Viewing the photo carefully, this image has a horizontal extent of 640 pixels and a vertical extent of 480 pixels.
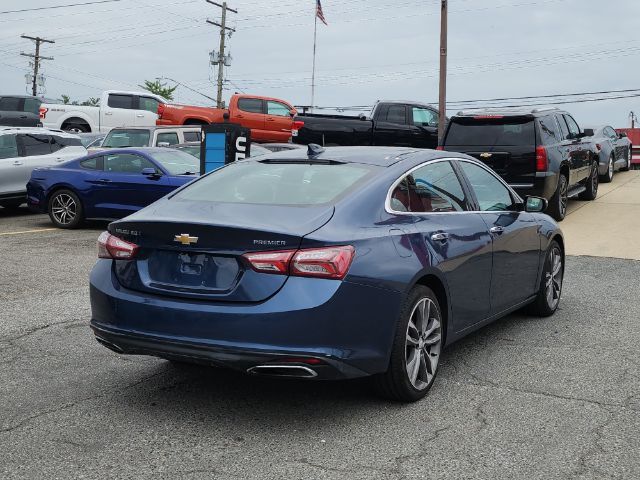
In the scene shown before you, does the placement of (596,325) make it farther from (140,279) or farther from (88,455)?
(88,455)

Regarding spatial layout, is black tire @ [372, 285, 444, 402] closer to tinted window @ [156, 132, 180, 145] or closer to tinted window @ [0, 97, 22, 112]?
tinted window @ [156, 132, 180, 145]

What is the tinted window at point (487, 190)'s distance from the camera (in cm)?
604

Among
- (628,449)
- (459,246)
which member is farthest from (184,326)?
(628,449)

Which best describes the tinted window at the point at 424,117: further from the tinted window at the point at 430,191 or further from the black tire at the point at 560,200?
the tinted window at the point at 430,191

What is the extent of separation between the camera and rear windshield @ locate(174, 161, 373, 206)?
15.8 ft

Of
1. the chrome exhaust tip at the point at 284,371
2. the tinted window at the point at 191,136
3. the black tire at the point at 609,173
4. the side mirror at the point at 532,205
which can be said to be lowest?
the chrome exhaust tip at the point at 284,371

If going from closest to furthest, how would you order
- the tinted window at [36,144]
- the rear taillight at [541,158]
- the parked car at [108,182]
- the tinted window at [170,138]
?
1. the rear taillight at [541,158]
2. the parked car at [108,182]
3. the tinted window at [36,144]
4. the tinted window at [170,138]

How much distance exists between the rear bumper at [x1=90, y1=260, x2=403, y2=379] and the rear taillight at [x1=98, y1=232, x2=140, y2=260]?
225mm

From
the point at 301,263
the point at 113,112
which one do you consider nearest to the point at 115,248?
the point at 301,263

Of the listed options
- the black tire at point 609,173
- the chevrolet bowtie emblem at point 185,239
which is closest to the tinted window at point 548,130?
the black tire at point 609,173

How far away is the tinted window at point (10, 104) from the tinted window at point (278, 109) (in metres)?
9.58

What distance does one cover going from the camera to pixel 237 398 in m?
4.87

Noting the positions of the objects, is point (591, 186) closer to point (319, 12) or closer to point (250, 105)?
point (250, 105)

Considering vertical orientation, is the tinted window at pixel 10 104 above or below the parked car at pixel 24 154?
above
